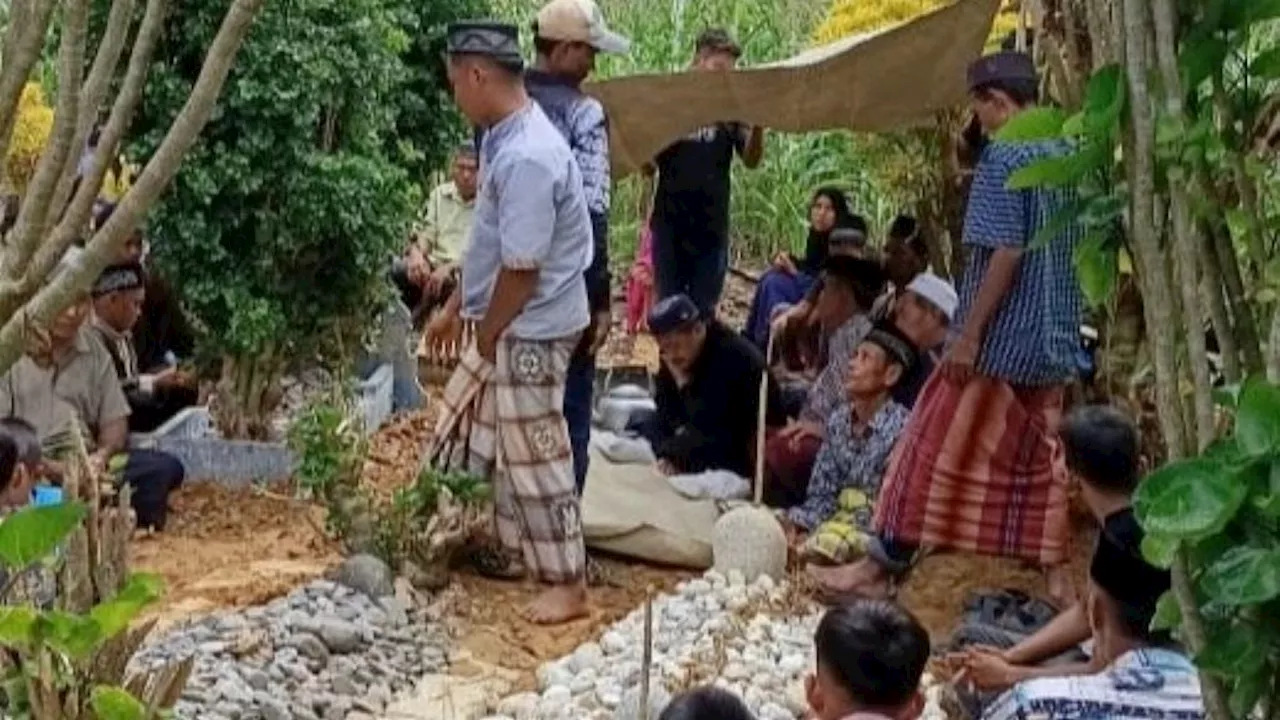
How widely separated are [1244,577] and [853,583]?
14.1ft

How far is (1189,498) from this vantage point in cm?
164

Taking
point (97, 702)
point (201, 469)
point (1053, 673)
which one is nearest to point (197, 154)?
point (201, 469)

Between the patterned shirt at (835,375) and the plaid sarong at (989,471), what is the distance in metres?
1.06

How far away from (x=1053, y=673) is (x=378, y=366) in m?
4.97

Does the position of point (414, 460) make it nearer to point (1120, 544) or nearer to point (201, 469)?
point (201, 469)

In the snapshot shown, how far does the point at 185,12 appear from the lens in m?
6.75

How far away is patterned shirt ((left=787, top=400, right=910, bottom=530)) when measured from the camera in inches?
245

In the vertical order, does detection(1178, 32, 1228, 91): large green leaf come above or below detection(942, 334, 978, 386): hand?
above

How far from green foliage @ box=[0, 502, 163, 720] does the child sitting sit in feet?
3.72

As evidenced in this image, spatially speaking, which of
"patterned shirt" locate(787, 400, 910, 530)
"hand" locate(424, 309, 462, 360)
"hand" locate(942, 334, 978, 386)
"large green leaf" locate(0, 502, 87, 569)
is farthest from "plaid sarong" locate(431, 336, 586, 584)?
"large green leaf" locate(0, 502, 87, 569)

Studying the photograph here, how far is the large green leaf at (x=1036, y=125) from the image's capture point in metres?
1.97

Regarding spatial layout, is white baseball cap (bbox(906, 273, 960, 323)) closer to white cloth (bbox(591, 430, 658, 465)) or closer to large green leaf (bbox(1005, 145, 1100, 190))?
white cloth (bbox(591, 430, 658, 465))

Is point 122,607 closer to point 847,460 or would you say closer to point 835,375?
point 847,460

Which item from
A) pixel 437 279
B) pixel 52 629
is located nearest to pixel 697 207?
pixel 437 279
